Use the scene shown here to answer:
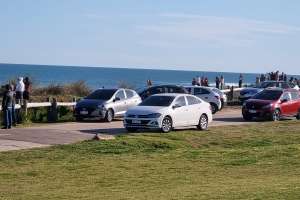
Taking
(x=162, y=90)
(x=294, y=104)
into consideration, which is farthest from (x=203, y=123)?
(x=162, y=90)

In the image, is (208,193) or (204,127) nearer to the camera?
(208,193)

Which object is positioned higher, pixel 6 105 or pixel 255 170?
pixel 6 105

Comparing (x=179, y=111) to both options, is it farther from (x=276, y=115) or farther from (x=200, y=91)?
(x=200, y=91)

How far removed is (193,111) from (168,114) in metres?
1.69

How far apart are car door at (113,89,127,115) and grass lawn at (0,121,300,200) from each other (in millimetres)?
7666

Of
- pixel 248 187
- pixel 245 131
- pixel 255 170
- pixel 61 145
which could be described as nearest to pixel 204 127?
pixel 245 131

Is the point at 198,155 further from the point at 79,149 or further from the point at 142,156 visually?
the point at 79,149

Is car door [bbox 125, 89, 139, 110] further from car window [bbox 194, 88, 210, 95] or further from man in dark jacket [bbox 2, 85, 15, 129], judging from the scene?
man in dark jacket [bbox 2, 85, 15, 129]

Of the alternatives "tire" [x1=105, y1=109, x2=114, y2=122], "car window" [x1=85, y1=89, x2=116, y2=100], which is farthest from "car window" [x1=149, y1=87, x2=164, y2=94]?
"tire" [x1=105, y1=109, x2=114, y2=122]

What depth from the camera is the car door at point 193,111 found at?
89.8 feet

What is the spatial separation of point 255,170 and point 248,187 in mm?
3891

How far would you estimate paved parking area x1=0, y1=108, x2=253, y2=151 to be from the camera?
22016 millimetres

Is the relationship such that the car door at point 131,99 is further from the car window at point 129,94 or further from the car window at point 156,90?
the car window at point 156,90

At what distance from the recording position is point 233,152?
20.3m
